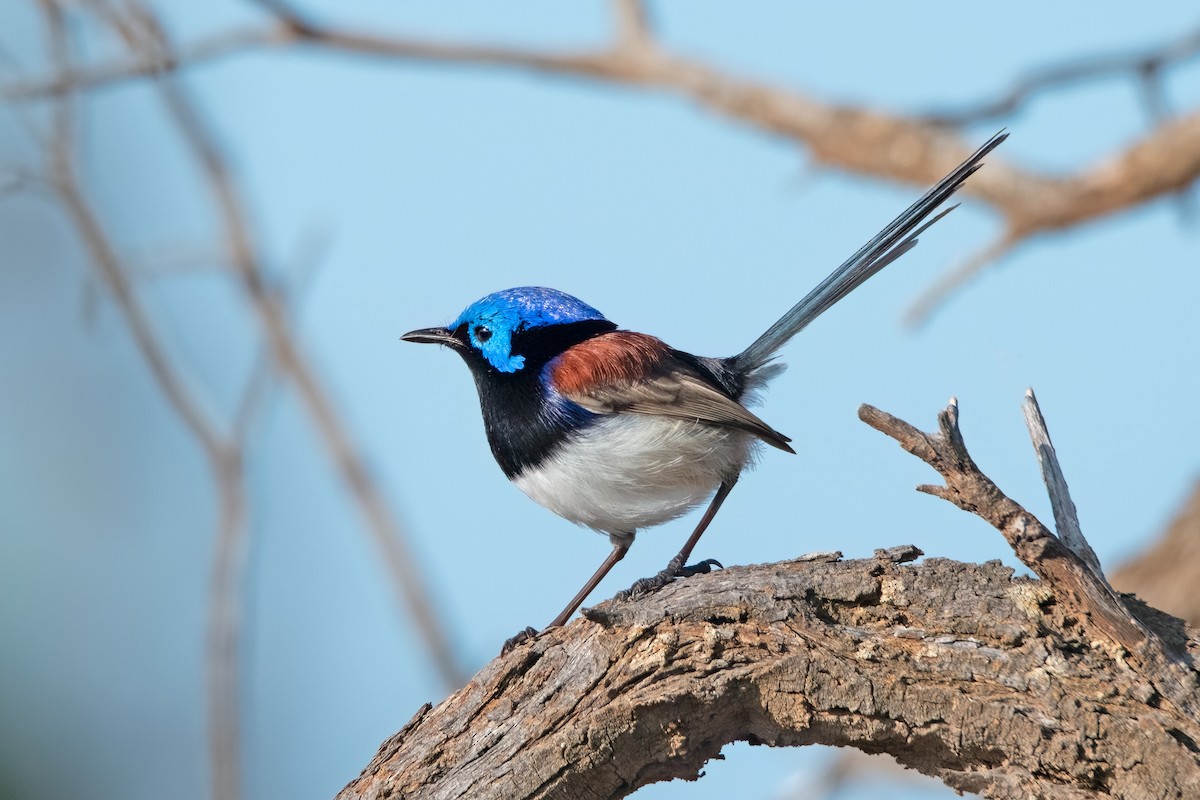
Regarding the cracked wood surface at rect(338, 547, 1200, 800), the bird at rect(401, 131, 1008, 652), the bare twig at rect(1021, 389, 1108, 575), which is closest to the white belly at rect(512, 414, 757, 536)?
the bird at rect(401, 131, 1008, 652)

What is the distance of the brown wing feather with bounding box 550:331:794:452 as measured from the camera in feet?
15.5

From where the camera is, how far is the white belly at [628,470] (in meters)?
4.70

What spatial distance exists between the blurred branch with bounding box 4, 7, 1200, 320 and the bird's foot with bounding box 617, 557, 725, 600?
3.03 meters

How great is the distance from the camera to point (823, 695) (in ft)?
11.4

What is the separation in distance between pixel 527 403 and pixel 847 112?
12.9ft

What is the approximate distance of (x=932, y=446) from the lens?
11.0ft

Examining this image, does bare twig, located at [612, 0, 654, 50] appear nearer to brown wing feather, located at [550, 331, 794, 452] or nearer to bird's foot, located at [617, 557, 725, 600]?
brown wing feather, located at [550, 331, 794, 452]

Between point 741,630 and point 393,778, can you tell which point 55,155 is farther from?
point 741,630

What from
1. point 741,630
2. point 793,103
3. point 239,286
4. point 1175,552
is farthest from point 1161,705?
point 239,286

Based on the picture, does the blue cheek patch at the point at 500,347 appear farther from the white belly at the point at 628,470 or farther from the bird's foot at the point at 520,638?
the bird's foot at the point at 520,638

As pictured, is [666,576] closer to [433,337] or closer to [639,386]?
[639,386]

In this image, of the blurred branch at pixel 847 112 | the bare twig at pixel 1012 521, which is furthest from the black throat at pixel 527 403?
the blurred branch at pixel 847 112

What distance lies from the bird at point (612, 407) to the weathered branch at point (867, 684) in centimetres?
79

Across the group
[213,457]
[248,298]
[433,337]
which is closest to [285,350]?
[248,298]
